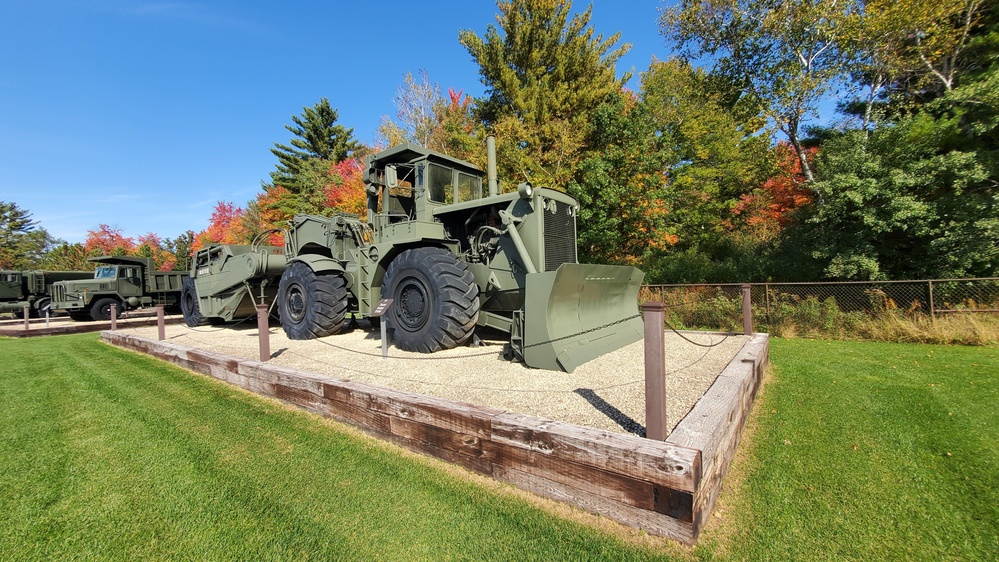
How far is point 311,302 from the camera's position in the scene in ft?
22.9

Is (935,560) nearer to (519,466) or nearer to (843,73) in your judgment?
(519,466)

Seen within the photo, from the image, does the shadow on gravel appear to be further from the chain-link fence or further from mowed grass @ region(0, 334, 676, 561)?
the chain-link fence

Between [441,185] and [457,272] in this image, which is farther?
[441,185]

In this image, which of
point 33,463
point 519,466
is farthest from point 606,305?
point 33,463

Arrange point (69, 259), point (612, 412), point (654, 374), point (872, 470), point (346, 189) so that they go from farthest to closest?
point (69, 259), point (346, 189), point (612, 412), point (872, 470), point (654, 374)

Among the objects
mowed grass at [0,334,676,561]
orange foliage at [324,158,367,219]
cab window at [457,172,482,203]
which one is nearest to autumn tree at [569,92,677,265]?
cab window at [457,172,482,203]

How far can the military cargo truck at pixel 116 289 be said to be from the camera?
15.6 m

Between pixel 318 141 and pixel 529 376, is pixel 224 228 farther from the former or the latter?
pixel 529 376

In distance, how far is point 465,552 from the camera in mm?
2076

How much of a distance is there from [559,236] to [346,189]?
2288cm

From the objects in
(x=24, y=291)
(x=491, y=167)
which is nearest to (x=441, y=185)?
(x=491, y=167)

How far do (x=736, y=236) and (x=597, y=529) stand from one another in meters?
21.0

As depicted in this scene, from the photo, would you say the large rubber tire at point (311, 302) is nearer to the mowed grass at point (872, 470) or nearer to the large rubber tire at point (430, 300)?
the large rubber tire at point (430, 300)

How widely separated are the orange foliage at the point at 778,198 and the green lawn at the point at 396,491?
1283cm
